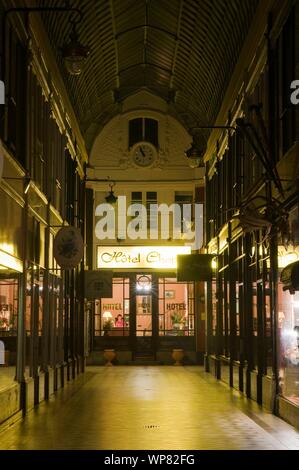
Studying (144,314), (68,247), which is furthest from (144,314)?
(68,247)

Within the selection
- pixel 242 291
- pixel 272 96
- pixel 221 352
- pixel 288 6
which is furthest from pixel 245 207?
pixel 221 352

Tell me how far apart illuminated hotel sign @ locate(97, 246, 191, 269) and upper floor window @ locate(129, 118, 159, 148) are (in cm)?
384

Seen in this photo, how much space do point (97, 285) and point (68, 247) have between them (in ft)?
30.0

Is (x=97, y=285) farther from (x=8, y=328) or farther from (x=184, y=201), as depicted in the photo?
(x=8, y=328)

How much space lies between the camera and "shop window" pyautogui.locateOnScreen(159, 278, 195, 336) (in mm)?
31000

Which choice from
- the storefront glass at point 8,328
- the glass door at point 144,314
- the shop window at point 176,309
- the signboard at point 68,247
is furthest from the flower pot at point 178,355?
the storefront glass at point 8,328

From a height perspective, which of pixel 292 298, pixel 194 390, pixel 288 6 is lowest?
pixel 194 390

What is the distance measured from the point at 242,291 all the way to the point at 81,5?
7.11 meters

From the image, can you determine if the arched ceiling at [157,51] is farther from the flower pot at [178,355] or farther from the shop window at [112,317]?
the flower pot at [178,355]

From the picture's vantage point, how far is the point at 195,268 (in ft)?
79.8

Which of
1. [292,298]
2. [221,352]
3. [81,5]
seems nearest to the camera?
[292,298]

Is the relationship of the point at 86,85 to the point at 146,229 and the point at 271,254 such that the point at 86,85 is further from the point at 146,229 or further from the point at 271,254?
the point at 271,254

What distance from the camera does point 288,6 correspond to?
13.3m

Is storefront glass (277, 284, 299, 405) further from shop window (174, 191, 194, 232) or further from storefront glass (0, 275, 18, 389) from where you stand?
shop window (174, 191, 194, 232)
